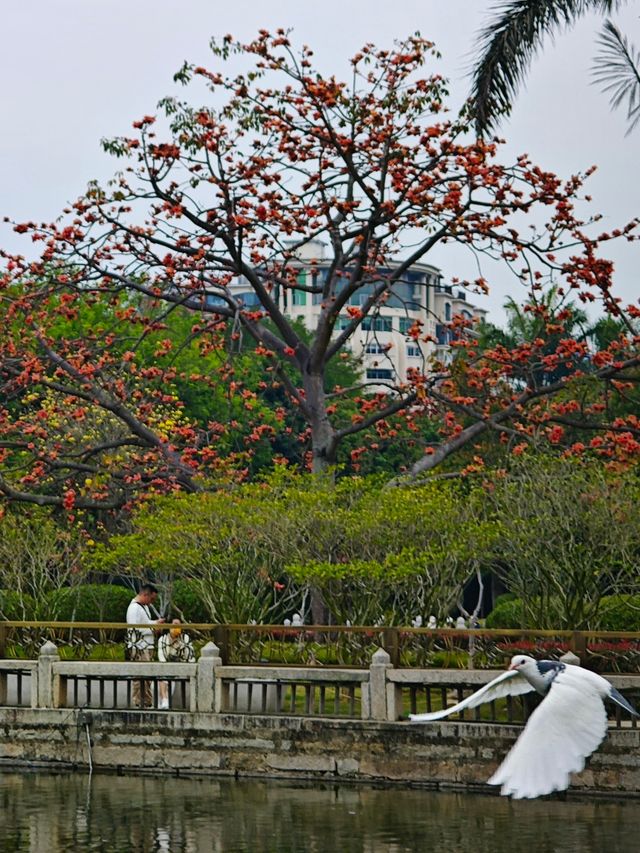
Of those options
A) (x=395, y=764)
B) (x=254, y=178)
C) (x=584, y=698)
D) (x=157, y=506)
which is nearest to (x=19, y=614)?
(x=157, y=506)

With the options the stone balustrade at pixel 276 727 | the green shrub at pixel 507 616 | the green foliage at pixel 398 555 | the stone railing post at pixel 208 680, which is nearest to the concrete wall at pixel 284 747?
the stone balustrade at pixel 276 727

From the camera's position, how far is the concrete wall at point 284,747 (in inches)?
736

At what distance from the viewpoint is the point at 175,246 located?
26.3 meters

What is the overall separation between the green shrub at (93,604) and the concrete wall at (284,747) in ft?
26.9

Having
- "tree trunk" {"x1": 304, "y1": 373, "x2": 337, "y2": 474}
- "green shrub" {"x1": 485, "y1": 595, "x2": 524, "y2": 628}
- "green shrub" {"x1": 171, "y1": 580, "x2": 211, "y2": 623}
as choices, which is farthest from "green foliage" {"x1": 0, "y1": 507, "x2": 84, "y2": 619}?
"green shrub" {"x1": 485, "y1": 595, "x2": 524, "y2": 628}

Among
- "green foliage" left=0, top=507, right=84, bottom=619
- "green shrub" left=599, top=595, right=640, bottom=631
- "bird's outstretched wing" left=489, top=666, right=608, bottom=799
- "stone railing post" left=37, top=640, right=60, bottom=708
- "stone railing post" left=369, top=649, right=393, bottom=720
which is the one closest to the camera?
"bird's outstretched wing" left=489, top=666, right=608, bottom=799

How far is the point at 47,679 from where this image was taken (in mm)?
21391

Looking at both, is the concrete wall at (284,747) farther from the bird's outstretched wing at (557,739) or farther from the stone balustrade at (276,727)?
the bird's outstretched wing at (557,739)

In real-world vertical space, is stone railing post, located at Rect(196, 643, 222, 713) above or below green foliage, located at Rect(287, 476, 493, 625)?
below

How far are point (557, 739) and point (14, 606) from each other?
1797cm

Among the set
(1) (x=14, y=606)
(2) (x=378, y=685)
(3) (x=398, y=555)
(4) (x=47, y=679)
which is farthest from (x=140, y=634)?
(1) (x=14, y=606)

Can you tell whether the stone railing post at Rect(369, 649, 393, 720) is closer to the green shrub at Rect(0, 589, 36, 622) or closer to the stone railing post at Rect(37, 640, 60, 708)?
the stone railing post at Rect(37, 640, 60, 708)

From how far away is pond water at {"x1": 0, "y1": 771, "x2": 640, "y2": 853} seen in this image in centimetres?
1565

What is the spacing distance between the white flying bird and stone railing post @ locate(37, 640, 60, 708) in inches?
337
